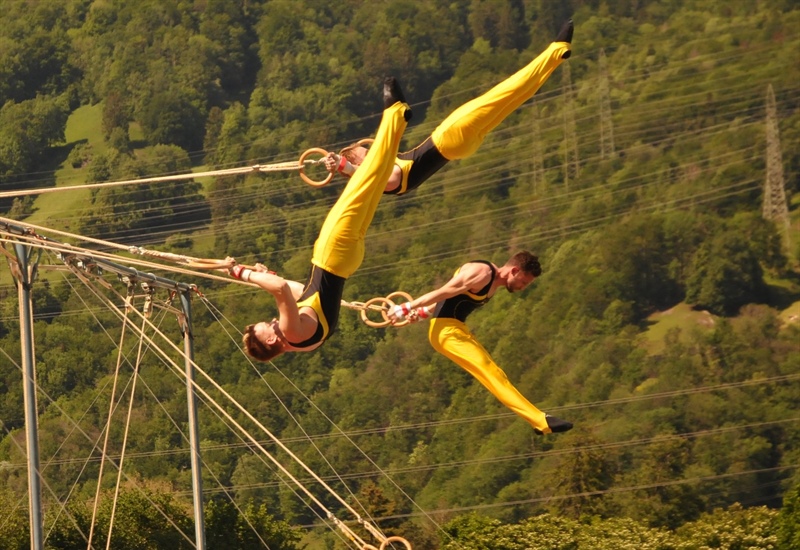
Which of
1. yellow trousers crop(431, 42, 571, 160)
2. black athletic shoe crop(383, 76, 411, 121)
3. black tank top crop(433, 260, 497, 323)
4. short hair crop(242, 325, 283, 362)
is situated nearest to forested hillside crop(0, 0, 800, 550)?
black tank top crop(433, 260, 497, 323)

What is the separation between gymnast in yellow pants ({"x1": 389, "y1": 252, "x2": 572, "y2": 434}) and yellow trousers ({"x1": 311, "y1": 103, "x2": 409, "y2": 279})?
51cm

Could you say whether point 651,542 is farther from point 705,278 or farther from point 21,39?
point 21,39

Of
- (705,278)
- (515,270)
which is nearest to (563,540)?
(515,270)

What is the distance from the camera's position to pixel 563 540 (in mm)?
30672

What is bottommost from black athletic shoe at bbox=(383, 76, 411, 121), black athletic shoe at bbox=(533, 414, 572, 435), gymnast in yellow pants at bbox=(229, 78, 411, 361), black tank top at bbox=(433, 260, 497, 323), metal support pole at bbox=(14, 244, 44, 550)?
metal support pole at bbox=(14, 244, 44, 550)

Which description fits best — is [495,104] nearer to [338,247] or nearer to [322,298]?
[338,247]

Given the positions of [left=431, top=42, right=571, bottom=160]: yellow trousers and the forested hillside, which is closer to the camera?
[left=431, top=42, right=571, bottom=160]: yellow trousers

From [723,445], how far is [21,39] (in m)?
61.0

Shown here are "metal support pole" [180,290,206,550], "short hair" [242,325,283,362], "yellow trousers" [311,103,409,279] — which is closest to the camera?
"short hair" [242,325,283,362]

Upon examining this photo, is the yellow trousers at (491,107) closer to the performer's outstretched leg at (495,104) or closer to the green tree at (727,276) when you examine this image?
the performer's outstretched leg at (495,104)

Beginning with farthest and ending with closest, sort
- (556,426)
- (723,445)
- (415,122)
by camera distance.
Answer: (415,122)
(723,445)
(556,426)

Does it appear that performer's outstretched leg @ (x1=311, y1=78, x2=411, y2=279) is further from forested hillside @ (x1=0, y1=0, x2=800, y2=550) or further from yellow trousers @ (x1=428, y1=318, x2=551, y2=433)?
forested hillside @ (x1=0, y1=0, x2=800, y2=550)

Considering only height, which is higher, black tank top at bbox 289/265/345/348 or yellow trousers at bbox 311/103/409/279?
yellow trousers at bbox 311/103/409/279

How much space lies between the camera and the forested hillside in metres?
47.2
